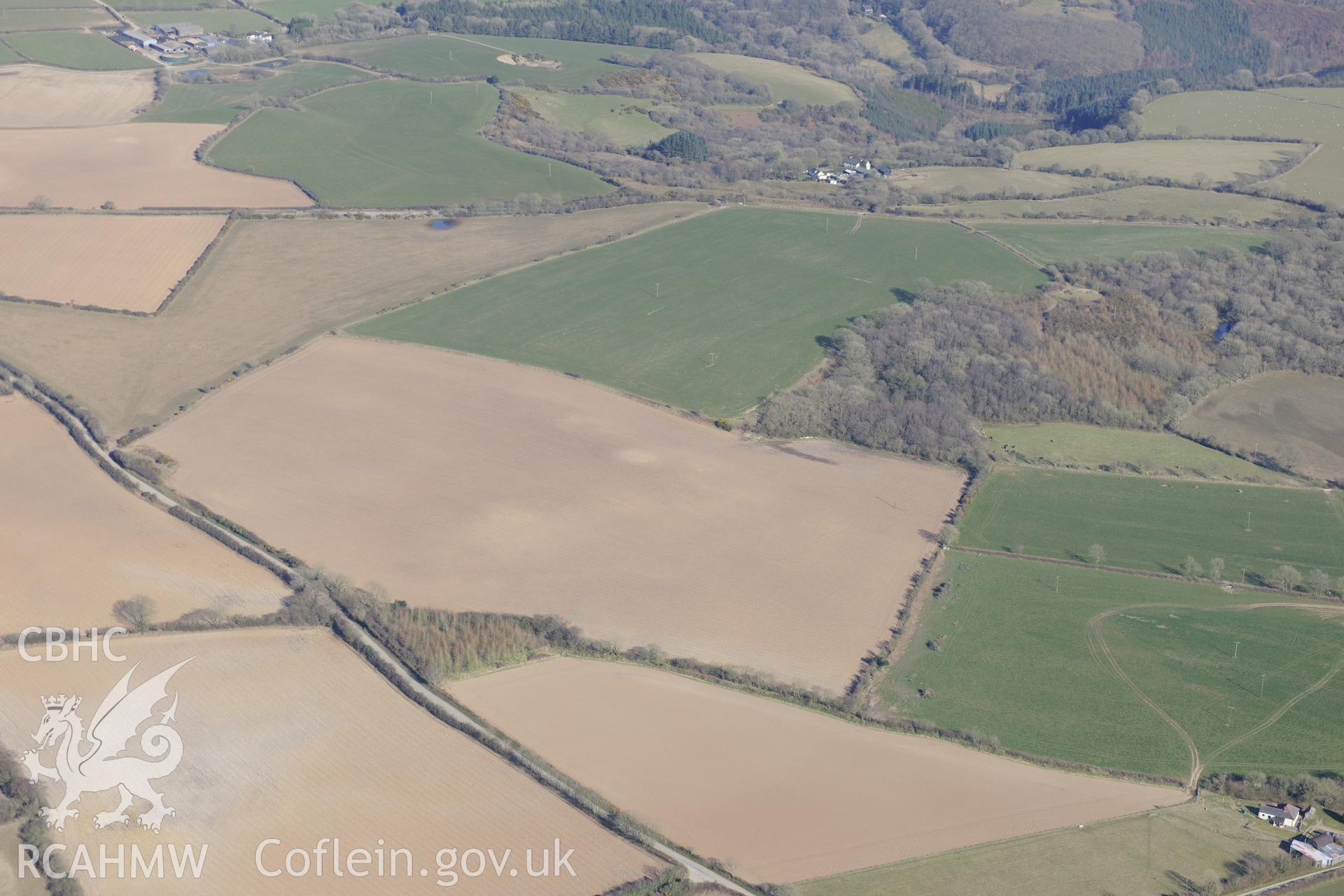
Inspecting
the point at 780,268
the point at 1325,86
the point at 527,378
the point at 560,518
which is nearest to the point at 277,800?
the point at 560,518

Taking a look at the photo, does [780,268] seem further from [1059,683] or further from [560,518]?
[1059,683]

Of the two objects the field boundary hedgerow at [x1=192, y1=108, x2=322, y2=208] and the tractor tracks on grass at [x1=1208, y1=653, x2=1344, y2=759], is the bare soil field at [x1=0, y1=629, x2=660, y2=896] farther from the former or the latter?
the field boundary hedgerow at [x1=192, y1=108, x2=322, y2=208]

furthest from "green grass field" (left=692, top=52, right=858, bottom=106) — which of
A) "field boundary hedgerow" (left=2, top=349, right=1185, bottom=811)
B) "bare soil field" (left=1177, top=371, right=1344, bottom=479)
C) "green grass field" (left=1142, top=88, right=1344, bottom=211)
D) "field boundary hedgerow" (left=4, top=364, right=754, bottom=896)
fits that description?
"field boundary hedgerow" (left=2, top=349, right=1185, bottom=811)

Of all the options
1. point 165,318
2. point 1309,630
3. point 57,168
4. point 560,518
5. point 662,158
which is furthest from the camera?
point 662,158

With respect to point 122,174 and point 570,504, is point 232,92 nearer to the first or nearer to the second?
point 122,174

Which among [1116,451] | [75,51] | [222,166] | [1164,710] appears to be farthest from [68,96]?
[1164,710]

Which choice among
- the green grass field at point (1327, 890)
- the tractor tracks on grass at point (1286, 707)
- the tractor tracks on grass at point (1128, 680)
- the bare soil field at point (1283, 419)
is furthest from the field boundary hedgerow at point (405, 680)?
the bare soil field at point (1283, 419)

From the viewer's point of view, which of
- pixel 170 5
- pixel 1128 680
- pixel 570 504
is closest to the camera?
pixel 1128 680
